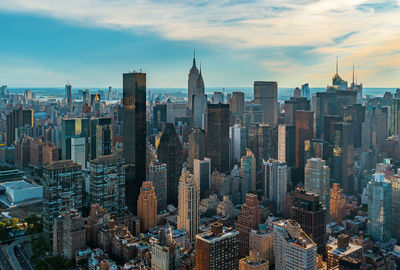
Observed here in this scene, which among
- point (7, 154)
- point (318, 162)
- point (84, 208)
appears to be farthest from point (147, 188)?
point (7, 154)

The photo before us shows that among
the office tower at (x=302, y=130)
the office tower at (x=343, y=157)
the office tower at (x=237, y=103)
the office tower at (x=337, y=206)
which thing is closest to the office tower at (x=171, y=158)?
the office tower at (x=337, y=206)

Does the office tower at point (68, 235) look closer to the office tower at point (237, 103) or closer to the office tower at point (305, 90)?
the office tower at point (237, 103)

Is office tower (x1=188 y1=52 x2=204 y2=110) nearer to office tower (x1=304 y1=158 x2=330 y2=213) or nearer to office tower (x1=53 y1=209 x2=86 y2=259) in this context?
office tower (x1=304 y1=158 x2=330 y2=213)

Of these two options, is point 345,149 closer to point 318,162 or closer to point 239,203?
point 318,162

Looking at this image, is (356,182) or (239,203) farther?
(356,182)

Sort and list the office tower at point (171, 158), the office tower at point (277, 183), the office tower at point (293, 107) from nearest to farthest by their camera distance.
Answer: the office tower at point (277, 183), the office tower at point (171, 158), the office tower at point (293, 107)

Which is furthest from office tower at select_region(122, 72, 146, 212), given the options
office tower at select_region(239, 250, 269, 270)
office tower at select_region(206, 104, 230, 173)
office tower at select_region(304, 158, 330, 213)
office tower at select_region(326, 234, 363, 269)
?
office tower at select_region(326, 234, 363, 269)
